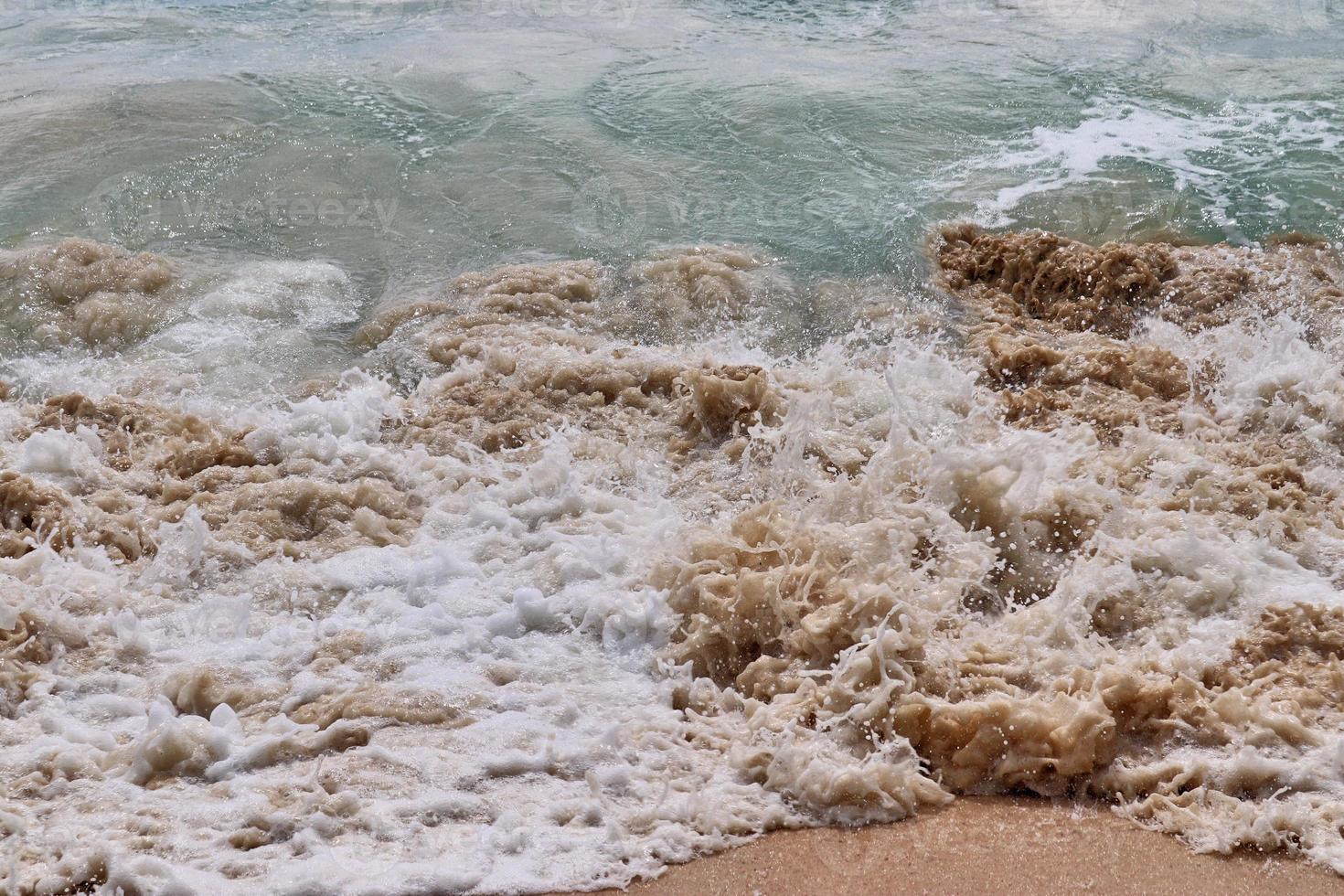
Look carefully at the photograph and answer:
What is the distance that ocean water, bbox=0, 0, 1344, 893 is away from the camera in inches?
141

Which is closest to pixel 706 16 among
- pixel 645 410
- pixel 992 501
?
pixel 645 410

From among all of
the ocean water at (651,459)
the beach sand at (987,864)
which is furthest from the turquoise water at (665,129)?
the beach sand at (987,864)

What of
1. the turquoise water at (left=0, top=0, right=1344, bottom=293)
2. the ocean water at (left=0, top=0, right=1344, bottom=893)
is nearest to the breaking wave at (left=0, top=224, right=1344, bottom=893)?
the ocean water at (left=0, top=0, right=1344, bottom=893)

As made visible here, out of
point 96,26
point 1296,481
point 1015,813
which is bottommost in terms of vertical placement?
point 1015,813

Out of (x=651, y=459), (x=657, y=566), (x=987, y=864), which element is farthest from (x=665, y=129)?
(x=987, y=864)

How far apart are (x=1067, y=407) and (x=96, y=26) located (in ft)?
31.1

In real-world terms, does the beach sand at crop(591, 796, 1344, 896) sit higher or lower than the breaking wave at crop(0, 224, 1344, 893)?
lower

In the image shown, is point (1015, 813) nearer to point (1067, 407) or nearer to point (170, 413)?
point (1067, 407)

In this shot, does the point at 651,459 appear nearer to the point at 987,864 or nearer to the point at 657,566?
the point at 657,566

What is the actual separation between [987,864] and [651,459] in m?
2.46

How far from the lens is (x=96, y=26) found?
35.3 ft

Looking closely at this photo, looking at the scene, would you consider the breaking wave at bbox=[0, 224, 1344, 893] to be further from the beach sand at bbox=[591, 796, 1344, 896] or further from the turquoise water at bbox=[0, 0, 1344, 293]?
the turquoise water at bbox=[0, 0, 1344, 293]

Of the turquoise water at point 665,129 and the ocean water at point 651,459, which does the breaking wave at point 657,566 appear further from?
the turquoise water at point 665,129

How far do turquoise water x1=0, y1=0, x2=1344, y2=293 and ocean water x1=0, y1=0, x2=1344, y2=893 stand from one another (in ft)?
0.18
